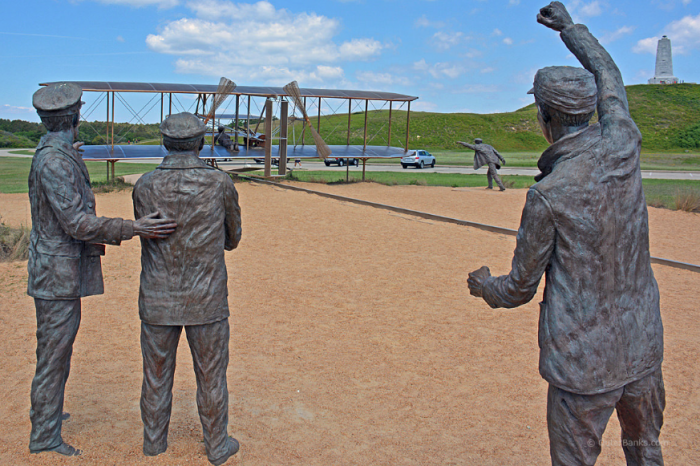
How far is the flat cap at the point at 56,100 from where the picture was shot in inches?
129

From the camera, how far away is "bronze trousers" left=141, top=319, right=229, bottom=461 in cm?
325

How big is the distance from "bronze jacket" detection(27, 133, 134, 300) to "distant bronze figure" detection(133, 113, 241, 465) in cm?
26

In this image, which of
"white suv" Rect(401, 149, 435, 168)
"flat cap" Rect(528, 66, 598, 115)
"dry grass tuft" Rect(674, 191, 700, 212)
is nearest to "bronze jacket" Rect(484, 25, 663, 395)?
"flat cap" Rect(528, 66, 598, 115)

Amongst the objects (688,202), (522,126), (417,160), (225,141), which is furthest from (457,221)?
(522,126)

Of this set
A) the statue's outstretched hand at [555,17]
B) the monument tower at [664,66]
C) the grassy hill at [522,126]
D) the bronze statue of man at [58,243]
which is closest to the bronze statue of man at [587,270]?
the statue's outstretched hand at [555,17]

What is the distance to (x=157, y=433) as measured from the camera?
3391 millimetres

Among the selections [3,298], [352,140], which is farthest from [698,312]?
[352,140]

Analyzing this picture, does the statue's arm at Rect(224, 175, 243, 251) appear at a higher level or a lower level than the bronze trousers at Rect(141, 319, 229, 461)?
higher

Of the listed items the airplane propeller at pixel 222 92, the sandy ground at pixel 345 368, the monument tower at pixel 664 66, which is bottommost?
the sandy ground at pixel 345 368

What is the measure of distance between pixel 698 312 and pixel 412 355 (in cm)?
408

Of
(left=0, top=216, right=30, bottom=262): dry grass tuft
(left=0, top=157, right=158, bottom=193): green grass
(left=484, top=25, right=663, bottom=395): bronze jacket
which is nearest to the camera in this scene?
(left=484, top=25, right=663, bottom=395): bronze jacket

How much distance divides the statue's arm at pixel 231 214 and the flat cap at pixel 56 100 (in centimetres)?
109

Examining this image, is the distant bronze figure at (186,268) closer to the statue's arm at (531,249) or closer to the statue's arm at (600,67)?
the statue's arm at (531,249)

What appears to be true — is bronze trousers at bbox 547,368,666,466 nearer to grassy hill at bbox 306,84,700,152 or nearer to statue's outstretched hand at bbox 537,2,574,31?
statue's outstretched hand at bbox 537,2,574,31
